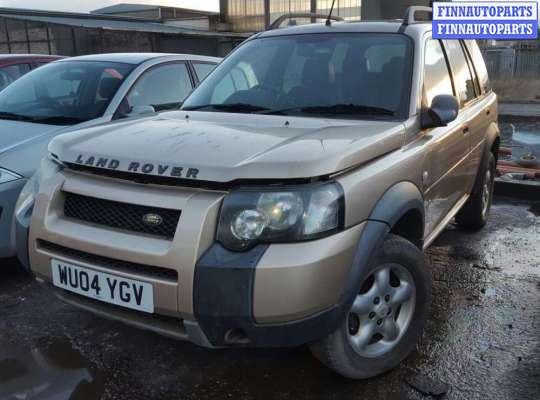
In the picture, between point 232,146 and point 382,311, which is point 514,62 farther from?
point 232,146

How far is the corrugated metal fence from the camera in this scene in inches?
1132

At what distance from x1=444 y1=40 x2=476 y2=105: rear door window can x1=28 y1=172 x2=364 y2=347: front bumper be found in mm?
2116

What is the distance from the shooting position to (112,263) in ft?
7.48

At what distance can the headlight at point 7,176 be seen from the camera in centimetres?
357

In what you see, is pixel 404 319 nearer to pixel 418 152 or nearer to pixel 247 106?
pixel 418 152

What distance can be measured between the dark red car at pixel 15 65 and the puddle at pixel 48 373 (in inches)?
155

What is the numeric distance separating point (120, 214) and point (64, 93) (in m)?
2.85

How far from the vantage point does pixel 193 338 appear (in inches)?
86.0

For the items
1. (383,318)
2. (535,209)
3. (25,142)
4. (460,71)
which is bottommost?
(535,209)

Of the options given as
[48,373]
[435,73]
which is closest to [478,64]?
[435,73]

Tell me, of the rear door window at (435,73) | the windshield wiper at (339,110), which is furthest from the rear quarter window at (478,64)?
the windshield wiper at (339,110)

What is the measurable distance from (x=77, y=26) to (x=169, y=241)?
2633cm

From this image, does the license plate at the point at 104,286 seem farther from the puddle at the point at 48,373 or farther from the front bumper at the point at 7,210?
the front bumper at the point at 7,210

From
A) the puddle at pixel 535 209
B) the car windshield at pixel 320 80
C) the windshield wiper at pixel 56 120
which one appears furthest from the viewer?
the puddle at pixel 535 209
